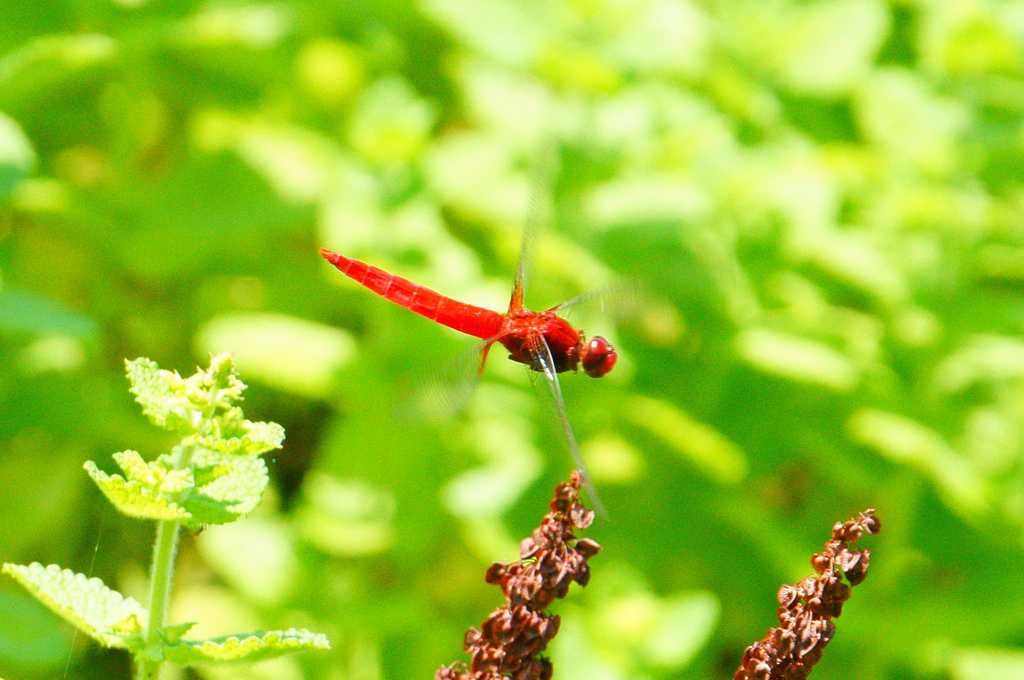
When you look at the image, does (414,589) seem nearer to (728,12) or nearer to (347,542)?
(347,542)

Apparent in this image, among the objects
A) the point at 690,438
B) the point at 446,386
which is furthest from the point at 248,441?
the point at 690,438

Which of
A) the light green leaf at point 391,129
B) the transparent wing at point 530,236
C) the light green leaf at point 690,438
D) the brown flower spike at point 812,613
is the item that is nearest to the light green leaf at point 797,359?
the light green leaf at point 690,438

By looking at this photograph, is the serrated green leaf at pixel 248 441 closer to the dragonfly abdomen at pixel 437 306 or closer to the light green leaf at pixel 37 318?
the dragonfly abdomen at pixel 437 306

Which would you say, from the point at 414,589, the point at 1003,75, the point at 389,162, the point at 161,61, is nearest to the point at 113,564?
the point at 414,589

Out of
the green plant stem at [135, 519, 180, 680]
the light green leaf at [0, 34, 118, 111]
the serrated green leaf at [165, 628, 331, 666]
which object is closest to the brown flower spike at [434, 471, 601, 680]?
the serrated green leaf at [165, 628, 331, 666]

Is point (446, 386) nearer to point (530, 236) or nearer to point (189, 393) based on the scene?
point (530, 236)

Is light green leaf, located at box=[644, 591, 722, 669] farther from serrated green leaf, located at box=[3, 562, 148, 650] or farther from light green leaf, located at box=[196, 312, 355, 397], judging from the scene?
serrated green leaf, located at box=[3, 562, 148, 650]
